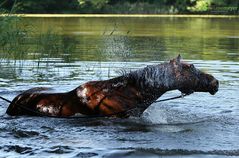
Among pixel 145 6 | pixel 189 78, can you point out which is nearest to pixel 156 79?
pixel 189 78

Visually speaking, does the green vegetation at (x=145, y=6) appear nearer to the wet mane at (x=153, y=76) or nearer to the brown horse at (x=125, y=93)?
the brown horse at (x=125, y=93)

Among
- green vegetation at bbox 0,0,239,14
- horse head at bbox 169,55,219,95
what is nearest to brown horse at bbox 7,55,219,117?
horse head at bbox 169,55,219,95

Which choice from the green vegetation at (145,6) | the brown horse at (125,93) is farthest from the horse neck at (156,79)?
the green vegetation at (145,6)

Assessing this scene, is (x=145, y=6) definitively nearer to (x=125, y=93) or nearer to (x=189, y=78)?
(x=125, y=93)

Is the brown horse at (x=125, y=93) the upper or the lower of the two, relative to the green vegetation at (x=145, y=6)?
lower

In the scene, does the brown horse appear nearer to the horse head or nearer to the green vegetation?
the horse head

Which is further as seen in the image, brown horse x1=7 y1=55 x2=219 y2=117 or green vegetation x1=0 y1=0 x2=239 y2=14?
green vegetation x1=0 y1=0 x2=239 y2=14

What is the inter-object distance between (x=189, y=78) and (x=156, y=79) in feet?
1.79

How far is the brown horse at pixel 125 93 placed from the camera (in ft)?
29.9

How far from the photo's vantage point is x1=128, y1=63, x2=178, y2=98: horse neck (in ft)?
29.9

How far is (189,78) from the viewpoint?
909cm

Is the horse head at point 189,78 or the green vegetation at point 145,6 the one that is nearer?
the horse head at point 189,78

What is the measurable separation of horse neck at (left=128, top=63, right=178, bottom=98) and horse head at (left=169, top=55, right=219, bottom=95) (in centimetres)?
8

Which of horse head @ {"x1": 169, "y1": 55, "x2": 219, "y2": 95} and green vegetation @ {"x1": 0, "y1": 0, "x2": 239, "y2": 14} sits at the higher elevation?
green vegetation @ {"x1": 0, "y1": 0, "x2": 239, "y2": 14}
